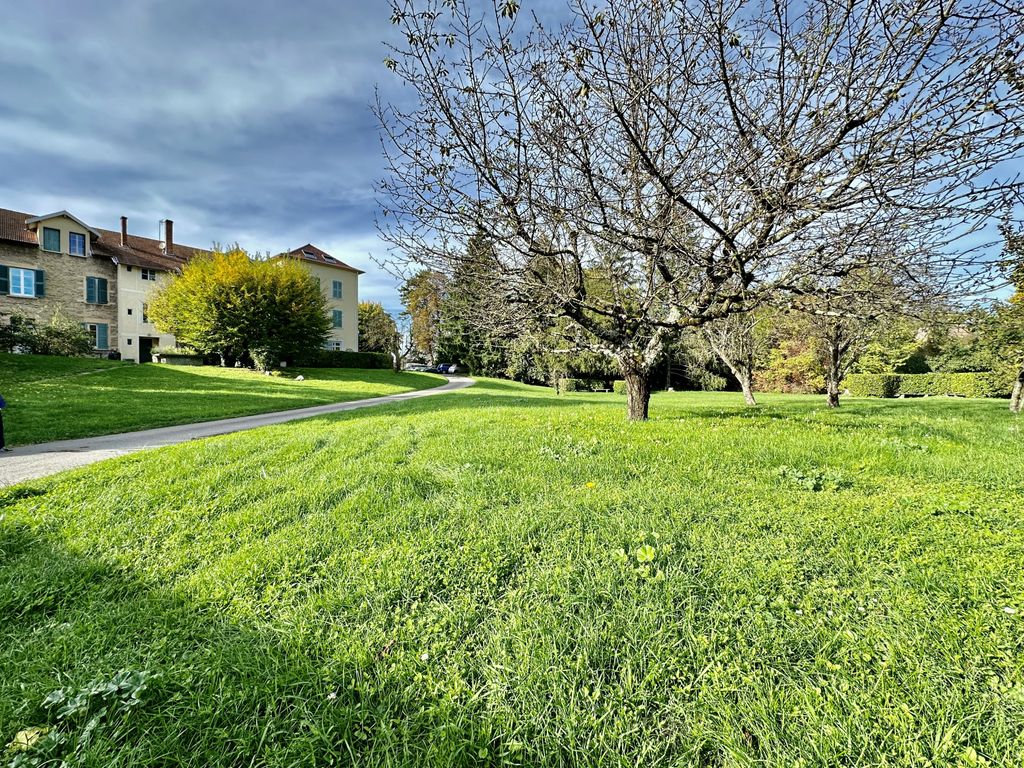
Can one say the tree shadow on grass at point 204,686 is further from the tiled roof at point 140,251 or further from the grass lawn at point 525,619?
the tiled roof at point 140,251

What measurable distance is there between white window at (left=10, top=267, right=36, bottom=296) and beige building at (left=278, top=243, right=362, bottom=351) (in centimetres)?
1465

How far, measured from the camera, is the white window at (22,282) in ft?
76.0

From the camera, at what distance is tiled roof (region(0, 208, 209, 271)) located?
23703mm

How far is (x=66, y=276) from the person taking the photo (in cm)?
2494

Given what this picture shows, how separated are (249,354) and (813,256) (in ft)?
87.2

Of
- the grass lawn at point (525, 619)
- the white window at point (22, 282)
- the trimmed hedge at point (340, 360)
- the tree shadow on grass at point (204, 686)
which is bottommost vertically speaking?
the tree shadow on grass at point (204, 686)

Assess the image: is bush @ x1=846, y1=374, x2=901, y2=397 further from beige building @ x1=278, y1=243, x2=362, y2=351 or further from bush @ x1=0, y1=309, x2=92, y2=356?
bush @ x1=0, y1=309, x2=92, y2=356

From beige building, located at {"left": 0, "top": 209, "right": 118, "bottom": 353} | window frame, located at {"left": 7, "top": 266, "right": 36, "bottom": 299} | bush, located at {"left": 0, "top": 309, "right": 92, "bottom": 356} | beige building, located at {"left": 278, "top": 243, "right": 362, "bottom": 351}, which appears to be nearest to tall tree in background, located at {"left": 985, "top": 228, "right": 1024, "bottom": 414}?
bush, located at {"left": 0, "top": 309, "right": 92, "bottom": 356}

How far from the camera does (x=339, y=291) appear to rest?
116ft

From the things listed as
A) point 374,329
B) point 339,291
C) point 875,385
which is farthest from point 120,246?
point 875,385

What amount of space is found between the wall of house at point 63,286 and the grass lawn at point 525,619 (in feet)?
100

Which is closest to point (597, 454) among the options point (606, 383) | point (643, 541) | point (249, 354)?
point (643, 541)

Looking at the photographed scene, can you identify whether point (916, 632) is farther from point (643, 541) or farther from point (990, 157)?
point (990, 157)

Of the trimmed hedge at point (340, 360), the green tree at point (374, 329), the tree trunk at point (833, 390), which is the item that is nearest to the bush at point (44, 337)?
the trimmed hedge at point (340, 360)
